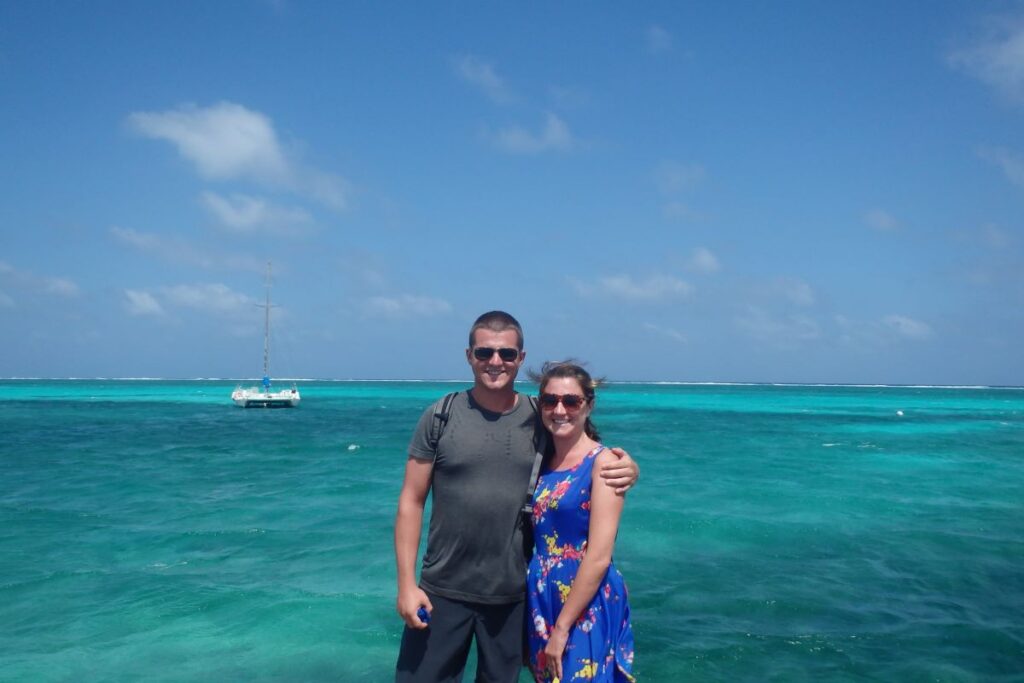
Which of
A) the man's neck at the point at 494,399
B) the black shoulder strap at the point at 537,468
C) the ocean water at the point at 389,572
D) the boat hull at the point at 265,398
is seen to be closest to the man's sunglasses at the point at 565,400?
the black shoulder strap at the point at 537,468

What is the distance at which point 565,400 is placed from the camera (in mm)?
3072

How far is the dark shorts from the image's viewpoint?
10.3 ft

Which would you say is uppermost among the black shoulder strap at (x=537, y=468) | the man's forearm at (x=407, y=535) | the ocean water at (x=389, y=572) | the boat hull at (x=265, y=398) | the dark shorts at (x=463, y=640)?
the black shoulder strap at (x=537, y=468)

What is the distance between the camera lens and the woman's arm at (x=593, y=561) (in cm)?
283

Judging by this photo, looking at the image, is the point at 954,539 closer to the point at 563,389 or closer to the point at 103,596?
Answer: the point at 563,389

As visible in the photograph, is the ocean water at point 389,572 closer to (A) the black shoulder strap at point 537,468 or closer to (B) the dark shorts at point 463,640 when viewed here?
(A) the black shoulder strap at point 537,468

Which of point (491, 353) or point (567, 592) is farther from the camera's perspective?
point (491, 353)

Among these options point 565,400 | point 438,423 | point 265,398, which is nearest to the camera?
point 565,400

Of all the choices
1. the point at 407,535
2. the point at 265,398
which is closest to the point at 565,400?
the point at 407,535

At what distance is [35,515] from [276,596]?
7036mm

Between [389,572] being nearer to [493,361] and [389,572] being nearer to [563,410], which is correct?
[493,361]

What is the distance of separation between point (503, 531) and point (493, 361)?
772 mm

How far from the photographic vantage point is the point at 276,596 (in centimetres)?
766

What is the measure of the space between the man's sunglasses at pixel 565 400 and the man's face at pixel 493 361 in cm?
23
